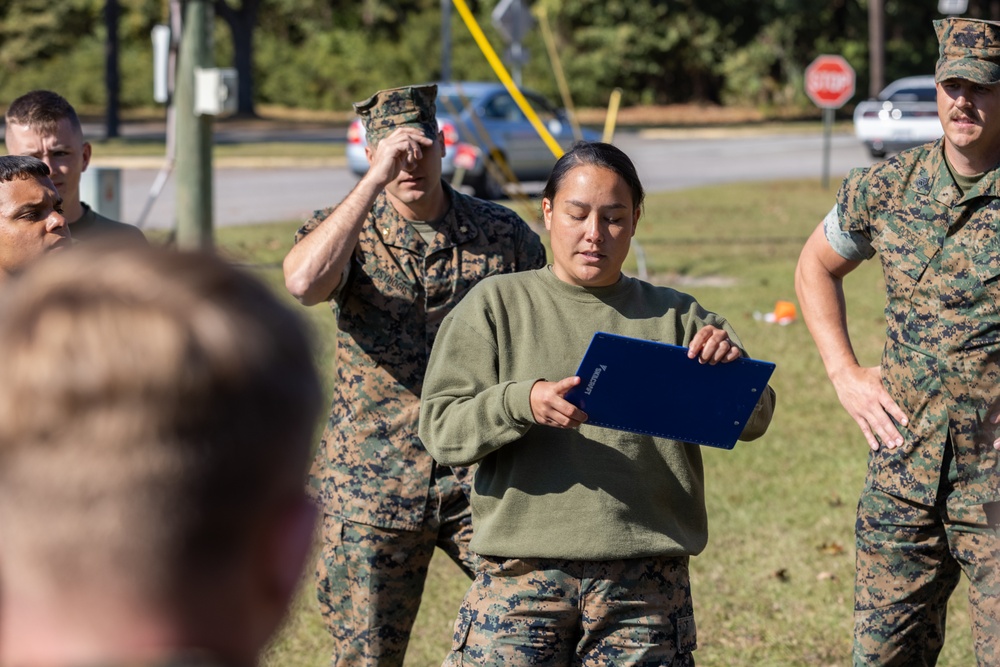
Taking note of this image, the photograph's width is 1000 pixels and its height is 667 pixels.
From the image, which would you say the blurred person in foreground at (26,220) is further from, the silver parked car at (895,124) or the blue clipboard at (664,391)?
the silver parked car at (895,124)

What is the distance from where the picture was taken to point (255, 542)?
1.13 m

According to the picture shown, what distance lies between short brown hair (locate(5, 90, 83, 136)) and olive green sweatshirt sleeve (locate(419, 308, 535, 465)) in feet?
6.87

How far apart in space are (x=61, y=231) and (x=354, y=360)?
0.94 meters

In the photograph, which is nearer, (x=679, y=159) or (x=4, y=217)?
(x=4, y=217)

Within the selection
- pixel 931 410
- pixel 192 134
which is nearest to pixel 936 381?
pixel 931 410

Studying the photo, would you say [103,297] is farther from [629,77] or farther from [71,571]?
[629,77]

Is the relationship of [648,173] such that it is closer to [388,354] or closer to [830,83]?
[830,83]

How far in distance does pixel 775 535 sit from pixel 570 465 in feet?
11.5

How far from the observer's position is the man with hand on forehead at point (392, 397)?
3.95m

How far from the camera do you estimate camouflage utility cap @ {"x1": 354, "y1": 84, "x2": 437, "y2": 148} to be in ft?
13.1

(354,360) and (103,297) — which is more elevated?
(103,297)

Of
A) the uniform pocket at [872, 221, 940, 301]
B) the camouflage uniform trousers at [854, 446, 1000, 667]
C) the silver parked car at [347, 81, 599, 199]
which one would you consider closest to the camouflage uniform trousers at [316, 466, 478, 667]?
the camouflage uniform trousers at [854, 446, 1000, 667]

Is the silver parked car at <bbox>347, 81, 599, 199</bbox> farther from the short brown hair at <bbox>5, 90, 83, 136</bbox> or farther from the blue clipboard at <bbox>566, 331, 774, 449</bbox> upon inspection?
the blue clipboard at <bbox>566, 331, 774, 449</bbox>

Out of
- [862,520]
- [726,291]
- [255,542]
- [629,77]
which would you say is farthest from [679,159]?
[255,542]
